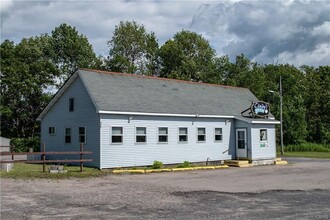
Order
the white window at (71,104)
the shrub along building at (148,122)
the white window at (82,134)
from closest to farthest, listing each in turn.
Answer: the shrub along building at (148,122) < the white window at (82,134) < the white window at (71,104)

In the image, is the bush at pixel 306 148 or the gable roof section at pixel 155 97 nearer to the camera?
the gable roof section at pixel 155 97

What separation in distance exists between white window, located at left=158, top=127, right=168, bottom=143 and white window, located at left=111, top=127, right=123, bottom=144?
10.2 ft

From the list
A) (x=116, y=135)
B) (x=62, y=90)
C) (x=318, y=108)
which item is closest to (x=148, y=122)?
(x=116, y=135)

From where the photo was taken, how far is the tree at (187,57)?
5934 cm

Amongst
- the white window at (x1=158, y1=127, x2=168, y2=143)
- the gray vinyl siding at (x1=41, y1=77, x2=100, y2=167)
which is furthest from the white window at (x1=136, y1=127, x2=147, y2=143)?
the gray vinyl siding at (x1=41, y1=77, x2=100, y2=167)

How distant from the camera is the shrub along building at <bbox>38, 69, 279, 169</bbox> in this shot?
25114mm

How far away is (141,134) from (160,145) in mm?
1716

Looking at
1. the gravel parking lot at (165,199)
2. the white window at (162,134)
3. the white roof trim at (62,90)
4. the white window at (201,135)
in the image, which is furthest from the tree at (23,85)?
the gravel parking lot at (165,199)

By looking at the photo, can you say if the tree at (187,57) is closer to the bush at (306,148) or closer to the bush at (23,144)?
the bush at (306,148)

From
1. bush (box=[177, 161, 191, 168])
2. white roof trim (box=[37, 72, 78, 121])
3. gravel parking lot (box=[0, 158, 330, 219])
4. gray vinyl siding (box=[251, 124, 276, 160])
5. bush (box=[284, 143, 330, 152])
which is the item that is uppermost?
white roof trim (box=[37, 72, 78, 121])

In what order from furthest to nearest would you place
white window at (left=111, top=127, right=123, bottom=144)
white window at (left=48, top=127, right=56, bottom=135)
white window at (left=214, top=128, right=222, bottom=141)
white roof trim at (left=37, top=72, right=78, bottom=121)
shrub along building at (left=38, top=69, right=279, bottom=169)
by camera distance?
1. white window at (left=214, top=128, right=222, bottom=141)
2. white window at (left=48, top=127, right=56, bottom=135)
3. white roof trim at (left=37, top=72, right=78, bottom=121)
4. shrub along building at (left=38, top=69, right=279, bottom=169)
5. white window at (left=111, top=127, right=123, bottom=144)

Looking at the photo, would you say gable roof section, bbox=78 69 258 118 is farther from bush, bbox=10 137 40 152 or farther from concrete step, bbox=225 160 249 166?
bush, bbox=10 137 40 152

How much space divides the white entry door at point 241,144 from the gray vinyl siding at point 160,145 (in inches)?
18.8

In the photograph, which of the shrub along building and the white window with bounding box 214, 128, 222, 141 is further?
the white window with bounding box 214, 128, 222, 141
